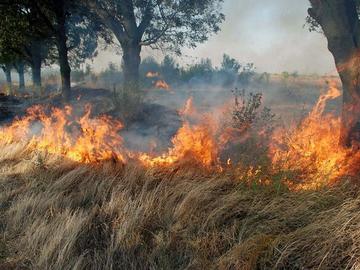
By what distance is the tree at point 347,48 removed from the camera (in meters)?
5.54

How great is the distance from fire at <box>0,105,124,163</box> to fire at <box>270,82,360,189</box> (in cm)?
256

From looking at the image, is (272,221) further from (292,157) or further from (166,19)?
(166,19)

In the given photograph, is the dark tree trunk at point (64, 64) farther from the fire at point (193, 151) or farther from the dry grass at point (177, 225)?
the dry grass at point (177, 225)

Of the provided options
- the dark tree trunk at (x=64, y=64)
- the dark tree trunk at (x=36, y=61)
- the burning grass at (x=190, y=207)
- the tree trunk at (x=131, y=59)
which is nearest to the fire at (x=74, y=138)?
the burning grass at (x=190, y=207)

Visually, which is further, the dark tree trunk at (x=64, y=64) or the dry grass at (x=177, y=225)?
the dark tree trunk at (x=64, y=64)

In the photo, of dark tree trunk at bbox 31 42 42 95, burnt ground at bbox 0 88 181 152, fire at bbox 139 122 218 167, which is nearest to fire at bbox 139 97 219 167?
fire at bbox 139 122 218 167

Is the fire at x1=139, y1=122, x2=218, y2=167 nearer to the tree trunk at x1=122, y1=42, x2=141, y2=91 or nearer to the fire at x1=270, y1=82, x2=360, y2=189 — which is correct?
the fire at x1=270, y1=82, x2=360, y2=189

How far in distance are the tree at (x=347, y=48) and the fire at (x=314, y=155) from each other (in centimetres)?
27

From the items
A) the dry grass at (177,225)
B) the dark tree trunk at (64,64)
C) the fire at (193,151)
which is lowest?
the dry grass at (177,225)

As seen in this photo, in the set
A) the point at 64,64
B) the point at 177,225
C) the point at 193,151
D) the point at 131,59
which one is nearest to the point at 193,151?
the point at 193,151

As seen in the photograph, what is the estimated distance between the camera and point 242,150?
5.96 meters

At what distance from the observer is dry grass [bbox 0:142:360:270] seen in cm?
314

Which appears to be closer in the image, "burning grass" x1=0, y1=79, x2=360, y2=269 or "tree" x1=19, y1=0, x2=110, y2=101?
"burning grass" x1=0, y1=79, x2=360, y2=269

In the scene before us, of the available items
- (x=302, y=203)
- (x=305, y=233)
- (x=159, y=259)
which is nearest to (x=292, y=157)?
(x=302, y=203)
